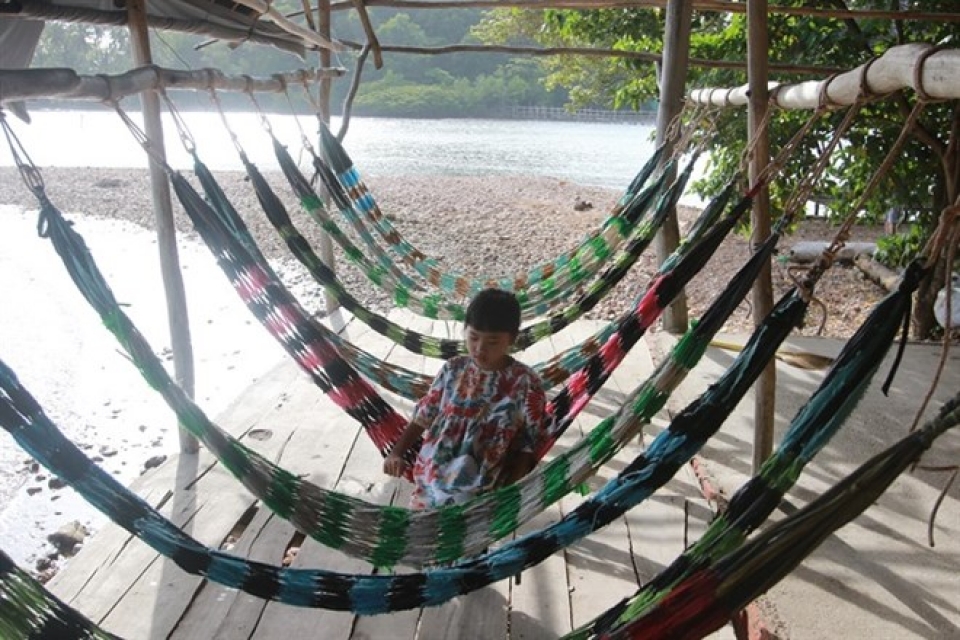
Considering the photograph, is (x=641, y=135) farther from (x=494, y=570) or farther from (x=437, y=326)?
(x=494, y=570)

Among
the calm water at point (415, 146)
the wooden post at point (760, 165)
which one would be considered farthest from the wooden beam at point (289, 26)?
the calm water at point (415, 146)

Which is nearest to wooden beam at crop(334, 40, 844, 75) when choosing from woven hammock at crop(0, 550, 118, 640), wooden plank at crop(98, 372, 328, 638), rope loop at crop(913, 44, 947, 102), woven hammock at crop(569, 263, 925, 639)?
wooden plank at crop(98, 372, 328, 638)

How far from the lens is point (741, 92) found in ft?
6.98

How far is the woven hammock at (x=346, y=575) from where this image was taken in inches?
43.4

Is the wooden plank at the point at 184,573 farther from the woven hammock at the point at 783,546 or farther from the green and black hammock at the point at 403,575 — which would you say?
the woven hammock at the point at 783,546

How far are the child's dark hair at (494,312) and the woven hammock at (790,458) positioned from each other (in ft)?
1.80

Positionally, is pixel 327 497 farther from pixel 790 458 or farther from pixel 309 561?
pixel 790 458

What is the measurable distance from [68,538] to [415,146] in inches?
628

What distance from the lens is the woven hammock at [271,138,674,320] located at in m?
2.47

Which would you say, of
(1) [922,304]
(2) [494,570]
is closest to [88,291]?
(2) [494,570]

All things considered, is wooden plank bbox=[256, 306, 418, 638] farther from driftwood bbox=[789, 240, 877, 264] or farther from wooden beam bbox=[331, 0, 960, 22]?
driftwood bbox=[789, 240, 877, 264]

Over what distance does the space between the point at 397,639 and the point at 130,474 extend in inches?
70.9

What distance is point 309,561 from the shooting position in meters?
1.76

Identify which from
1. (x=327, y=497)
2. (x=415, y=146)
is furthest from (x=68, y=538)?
(x=415, y=146)
